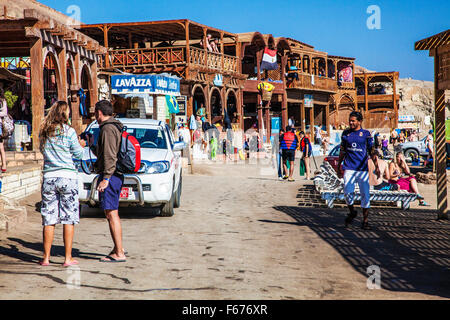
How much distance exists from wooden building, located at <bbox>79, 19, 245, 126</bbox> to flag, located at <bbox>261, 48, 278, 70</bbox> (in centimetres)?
563

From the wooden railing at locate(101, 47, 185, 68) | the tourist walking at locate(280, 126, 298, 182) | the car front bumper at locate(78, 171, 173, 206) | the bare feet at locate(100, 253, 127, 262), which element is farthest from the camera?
the wooden railing at locate(101, 47, 185, 68)

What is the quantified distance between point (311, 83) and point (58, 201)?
137 ft

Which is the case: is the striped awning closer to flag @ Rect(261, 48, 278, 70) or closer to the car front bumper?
the car front bumper

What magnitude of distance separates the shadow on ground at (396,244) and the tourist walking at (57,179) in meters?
3.13

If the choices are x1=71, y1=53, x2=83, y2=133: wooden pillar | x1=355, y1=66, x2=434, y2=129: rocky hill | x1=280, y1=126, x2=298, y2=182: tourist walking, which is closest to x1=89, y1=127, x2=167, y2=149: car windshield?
x1=71, y1=53, x2=83, y2=133: wooden pillar

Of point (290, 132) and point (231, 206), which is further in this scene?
point (290, 132)

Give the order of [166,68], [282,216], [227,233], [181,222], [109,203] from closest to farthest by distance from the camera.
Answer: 1. [109,203]
2. [227,233]
3. [181,222]
4. [282,216]
5. [166,68]

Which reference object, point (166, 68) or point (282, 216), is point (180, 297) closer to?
point (282, 216)

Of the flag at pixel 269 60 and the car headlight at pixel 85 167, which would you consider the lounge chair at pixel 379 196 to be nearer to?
the car headlight at pixel 85 167

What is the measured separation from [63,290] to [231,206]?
727 cm

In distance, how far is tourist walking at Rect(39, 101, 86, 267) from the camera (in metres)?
6.01

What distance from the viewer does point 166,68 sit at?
92.6 ft

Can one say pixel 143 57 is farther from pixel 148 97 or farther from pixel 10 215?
pixel 10 215

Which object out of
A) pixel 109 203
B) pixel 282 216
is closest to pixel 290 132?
pixel 282 216
